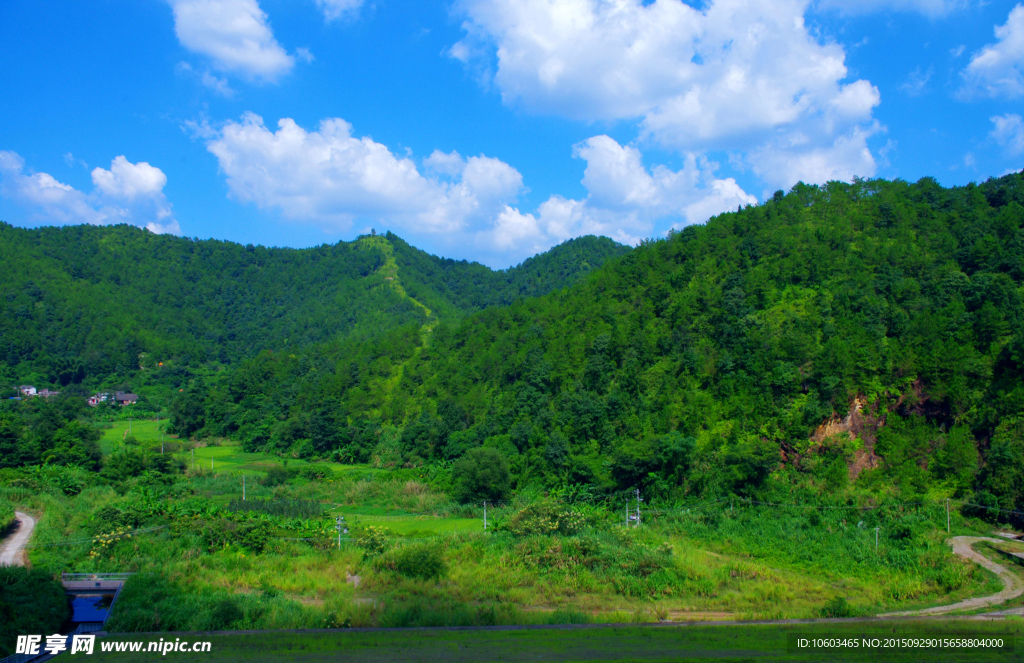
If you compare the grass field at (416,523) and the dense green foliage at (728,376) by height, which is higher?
the dense green foliage at (728,376)

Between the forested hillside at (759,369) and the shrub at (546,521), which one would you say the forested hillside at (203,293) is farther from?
the shrub at (546,521)

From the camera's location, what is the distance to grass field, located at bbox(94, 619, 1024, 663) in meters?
9.91

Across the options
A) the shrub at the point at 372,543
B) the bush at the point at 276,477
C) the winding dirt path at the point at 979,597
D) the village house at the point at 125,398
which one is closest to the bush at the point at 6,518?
the shrub at the point at 372,543

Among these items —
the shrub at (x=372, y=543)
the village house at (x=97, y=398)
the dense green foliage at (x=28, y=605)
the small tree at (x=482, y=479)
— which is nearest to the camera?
the dense green foliage at (x=28, y=605)

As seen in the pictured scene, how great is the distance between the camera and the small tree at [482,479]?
35844mm

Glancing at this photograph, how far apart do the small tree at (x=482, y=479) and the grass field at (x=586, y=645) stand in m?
24.1

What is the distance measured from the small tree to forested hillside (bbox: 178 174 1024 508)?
7.64ft

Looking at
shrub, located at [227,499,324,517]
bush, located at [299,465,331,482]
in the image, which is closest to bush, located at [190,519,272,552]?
shrub, located at [227,499,324,517]

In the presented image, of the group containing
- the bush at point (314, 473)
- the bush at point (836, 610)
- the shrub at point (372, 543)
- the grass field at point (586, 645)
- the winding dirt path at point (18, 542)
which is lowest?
the bush at point (314, 473)

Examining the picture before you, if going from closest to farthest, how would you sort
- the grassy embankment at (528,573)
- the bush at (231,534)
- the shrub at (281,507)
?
the grassy embankment at (528,573) → the bush at (231,534) → the shrub at (281,507)

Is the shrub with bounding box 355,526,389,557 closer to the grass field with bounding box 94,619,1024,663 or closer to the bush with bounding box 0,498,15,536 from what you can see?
the grass field with bounding box 94,619,1024,663

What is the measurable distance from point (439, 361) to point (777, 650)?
5046cm

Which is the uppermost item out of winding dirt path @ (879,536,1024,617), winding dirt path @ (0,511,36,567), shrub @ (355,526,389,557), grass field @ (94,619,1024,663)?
grass field @ (94,619,1024,663)

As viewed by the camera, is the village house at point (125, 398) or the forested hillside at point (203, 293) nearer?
the village house at point (125, 398)
